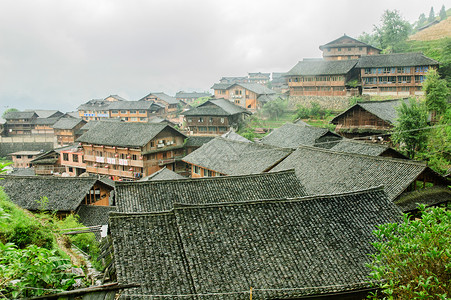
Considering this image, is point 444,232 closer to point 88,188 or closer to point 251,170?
point 251,170

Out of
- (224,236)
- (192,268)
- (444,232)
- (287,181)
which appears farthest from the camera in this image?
(287,181)

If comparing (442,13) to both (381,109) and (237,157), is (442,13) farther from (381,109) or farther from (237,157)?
(237,157)

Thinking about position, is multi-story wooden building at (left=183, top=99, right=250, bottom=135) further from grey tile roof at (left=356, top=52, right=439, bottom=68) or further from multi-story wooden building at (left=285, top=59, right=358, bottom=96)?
grey tile roof at (left=356, top=52, right=439, bottom=68)

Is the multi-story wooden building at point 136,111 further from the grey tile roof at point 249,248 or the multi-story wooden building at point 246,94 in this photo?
the grey tile roof at point 249,248

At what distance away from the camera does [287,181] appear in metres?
21.2

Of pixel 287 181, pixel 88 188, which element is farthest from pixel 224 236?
pixel 88 188

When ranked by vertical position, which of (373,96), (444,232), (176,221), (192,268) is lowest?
(192,268)

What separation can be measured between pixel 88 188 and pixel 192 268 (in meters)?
18.3

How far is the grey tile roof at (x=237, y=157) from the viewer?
92.0 feet

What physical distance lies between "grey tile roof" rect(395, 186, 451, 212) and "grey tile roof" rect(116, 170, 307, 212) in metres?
5.50

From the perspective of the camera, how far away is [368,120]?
34125 mm

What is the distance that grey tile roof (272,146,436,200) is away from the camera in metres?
18.7

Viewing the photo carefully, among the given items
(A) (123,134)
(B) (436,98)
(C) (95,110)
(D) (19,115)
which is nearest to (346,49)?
(B) (436,98)

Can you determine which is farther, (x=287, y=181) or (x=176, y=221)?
(x=287, y=181)
